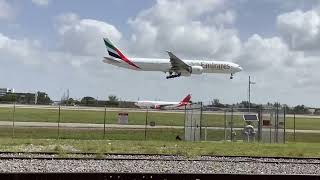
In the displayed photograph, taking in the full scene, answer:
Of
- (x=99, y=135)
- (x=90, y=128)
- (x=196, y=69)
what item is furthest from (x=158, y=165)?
(x=196, y=69)

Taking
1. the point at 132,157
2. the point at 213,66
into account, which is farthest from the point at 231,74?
the point at 132,157

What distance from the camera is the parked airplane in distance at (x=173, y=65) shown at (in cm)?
6838

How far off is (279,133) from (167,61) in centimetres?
3784

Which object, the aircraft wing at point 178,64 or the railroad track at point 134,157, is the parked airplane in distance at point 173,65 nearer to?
the aircraft wing at point 178,64

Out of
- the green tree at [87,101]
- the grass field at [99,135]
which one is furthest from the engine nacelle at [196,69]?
the green tree at [87,101]

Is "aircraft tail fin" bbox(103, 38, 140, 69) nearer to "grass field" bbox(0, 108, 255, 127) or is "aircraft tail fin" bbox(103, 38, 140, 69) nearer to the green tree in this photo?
"grass field" bbox(0, 108, 255, 127)

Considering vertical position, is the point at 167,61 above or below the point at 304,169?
above

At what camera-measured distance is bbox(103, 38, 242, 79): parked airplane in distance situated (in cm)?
6838

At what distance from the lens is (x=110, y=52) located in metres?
77.8

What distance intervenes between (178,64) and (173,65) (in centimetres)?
90

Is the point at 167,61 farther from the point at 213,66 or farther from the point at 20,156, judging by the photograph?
the point at 20,156

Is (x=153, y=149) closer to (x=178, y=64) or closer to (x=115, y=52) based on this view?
(x=178, y=64)

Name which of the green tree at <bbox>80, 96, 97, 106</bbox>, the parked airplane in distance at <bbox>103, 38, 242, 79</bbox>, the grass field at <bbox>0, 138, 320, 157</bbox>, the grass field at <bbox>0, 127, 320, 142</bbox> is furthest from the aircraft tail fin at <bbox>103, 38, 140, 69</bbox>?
the green tree at <bbox>80, 96, 97, 106</bbox>

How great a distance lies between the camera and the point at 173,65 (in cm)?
6888
